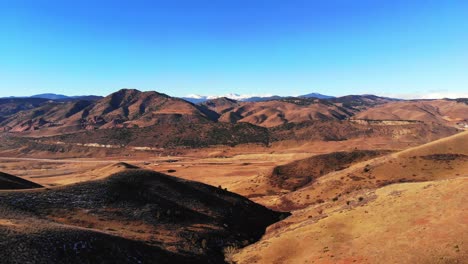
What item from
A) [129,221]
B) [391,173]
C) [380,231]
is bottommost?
[129,221]

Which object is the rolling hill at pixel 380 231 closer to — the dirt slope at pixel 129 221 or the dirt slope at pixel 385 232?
the dirt slope at pixel 385 232

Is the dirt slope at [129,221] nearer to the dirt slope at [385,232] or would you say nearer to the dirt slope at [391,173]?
the dirt slope at [385,232]

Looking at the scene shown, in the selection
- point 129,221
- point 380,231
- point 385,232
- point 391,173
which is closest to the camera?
point 385,232

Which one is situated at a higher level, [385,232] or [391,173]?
[391,173]

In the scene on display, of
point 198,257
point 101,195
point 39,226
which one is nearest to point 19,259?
point 39,226

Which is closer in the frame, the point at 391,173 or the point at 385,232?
the point at 385,232

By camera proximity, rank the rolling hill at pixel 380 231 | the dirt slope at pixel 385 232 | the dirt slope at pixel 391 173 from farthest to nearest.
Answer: the dirt slope at pixel 391 173, the rolling hill at pixel 380 231, the dirt slope at pixel 385 232

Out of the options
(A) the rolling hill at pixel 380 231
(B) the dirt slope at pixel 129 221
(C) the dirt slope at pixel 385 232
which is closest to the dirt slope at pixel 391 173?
(B) the dirt slope at pixel 129 221

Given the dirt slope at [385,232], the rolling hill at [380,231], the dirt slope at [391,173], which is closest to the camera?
the dirt slope at [385,232]

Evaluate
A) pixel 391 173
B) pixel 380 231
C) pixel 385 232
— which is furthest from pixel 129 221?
pixel 391 173

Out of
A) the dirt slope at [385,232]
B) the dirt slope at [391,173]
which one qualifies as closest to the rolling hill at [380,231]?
the dirt slope at [385,232]

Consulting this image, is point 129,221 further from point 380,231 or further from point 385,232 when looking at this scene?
point 385,232

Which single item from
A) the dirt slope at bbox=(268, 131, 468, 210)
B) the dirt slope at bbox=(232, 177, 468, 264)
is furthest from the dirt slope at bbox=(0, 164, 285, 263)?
the dirt slope at bbox=(268, 131, 468, 210)

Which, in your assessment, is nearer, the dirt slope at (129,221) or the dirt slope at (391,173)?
the dirt slope at (129,221)
